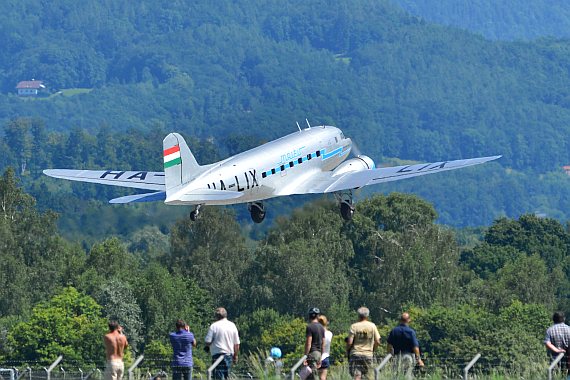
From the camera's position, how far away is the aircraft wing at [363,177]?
7738cm

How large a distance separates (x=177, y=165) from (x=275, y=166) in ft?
21.5

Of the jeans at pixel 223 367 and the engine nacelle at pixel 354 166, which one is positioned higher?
the engine nacelle at pixel 354 166

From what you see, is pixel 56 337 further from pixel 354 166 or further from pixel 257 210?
pixel 354 166

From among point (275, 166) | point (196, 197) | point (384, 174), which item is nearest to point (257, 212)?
point (275, 166)

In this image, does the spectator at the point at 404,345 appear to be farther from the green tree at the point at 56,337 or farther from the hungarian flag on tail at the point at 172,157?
the green tree at the point at 56,337

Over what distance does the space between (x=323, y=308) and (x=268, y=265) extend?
569cm

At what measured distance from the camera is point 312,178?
3103 inches

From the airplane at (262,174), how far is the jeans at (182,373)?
27022 millimetres

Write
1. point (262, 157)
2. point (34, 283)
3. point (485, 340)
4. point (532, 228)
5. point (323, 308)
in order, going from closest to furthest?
point (262, 157) < point (485, 340) < point (323, 308) < point (34, 283) < point (532, 228)

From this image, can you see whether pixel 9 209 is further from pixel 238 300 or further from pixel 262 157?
pixel 262 157

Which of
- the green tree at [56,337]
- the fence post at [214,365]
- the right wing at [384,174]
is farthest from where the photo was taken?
the green tree at [56,337]

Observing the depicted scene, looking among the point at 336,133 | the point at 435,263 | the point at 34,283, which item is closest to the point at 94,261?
the point at 34,283

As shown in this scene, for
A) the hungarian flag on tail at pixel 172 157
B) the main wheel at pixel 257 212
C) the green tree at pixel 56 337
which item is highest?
the hungarian flag on tail at pixel 172 157

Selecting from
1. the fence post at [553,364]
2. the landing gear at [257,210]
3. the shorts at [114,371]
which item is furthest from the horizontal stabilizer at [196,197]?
the fence post at [553,364]
